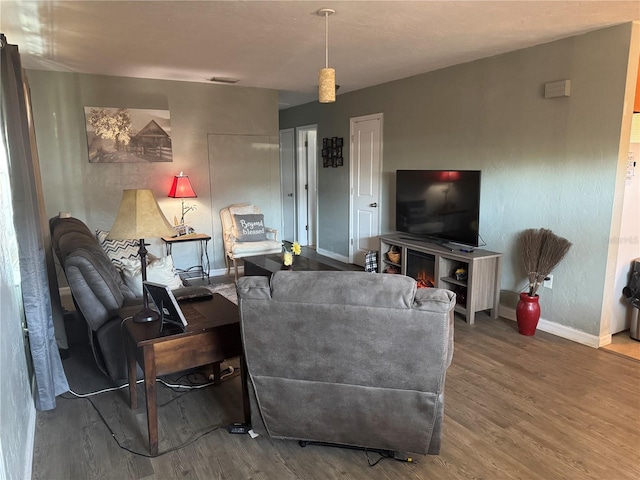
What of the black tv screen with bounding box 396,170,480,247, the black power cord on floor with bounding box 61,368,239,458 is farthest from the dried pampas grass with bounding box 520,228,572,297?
the black power cord on floor with bounding box 61,368,239,458

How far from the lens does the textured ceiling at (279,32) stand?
9.08ft

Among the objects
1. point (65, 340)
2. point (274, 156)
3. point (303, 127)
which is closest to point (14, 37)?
point (65, 340)

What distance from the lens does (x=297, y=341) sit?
1.94 meters

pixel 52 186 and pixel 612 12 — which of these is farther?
pixel 52 186

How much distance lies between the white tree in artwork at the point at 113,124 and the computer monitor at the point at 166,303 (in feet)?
11.0

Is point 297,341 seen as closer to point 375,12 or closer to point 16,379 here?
point 16,379

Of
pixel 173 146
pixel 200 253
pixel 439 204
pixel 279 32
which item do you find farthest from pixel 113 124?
pixel 439 204

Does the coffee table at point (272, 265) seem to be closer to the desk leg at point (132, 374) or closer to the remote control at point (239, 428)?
the desk leg at point (132, 374)

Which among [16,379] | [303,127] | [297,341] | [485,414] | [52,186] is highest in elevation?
[303,127]

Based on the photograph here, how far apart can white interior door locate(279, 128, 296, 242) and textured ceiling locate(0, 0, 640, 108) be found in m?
2.90

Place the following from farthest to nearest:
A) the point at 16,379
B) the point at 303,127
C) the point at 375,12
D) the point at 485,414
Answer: the point at 303,127 < the point at 375,12 < the point at 485,414 < the point at 16,379

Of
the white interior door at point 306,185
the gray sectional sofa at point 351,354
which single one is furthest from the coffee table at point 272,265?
the white interior door at point 306,185

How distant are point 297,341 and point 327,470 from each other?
0.68 metres

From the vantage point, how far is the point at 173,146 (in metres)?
5.33
